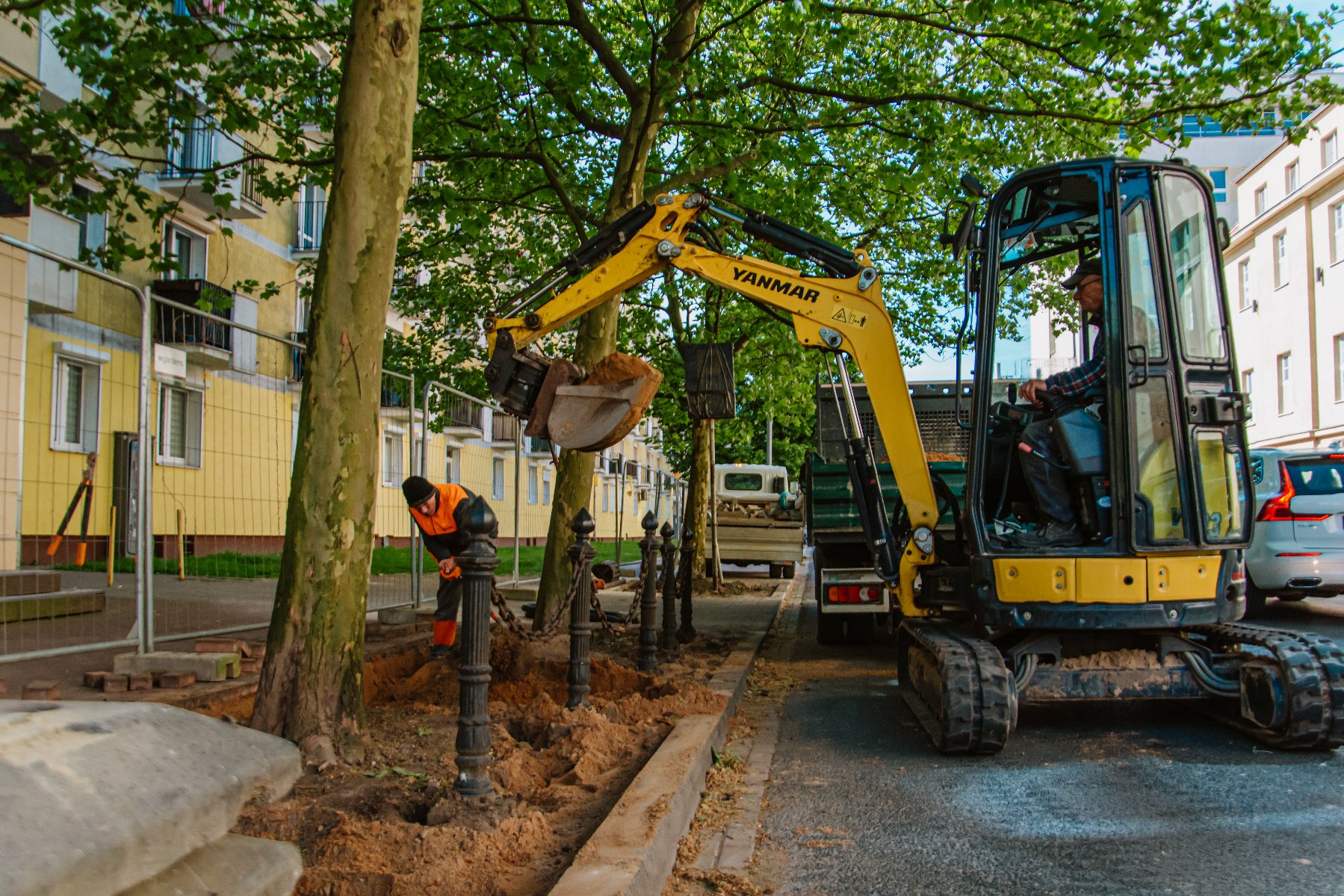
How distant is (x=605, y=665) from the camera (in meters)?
7.77

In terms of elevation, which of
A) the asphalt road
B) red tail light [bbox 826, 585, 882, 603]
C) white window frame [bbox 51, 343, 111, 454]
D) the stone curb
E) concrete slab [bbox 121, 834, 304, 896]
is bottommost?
the asphalt road

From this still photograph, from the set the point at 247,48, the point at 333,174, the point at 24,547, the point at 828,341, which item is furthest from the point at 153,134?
the point at 828,341

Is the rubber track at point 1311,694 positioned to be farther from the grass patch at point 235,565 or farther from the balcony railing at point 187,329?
the balcony railing at point 187,329

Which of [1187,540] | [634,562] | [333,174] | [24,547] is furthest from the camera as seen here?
[634,562]

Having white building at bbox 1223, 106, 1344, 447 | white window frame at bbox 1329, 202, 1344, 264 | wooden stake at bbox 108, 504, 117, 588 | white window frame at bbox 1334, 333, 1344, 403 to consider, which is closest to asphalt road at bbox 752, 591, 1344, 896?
wooden stake at bbox 108, 504, 117, 588

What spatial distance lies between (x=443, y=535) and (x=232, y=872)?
22.6ft

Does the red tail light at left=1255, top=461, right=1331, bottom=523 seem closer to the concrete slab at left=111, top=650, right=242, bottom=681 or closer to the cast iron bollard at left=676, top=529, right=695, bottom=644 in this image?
the cast iron bollard at left=676, top=529, right=695, bottom=644

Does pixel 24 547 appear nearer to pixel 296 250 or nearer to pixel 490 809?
pixel 490 809

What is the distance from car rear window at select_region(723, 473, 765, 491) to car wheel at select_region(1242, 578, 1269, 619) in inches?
521

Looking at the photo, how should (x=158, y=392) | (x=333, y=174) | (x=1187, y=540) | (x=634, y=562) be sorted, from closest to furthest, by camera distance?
1. (x=333, y=174)
2. (x=1187, y=540)
3. (x=158, y=392)
4. (x=634, y=562)

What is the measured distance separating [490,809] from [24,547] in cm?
389

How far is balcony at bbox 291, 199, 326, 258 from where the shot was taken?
88.0ft

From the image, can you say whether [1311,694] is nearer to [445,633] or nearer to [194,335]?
[445,633]

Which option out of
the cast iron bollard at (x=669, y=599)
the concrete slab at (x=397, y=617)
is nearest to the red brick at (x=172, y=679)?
the concrete slab at (x=397, y=617)
